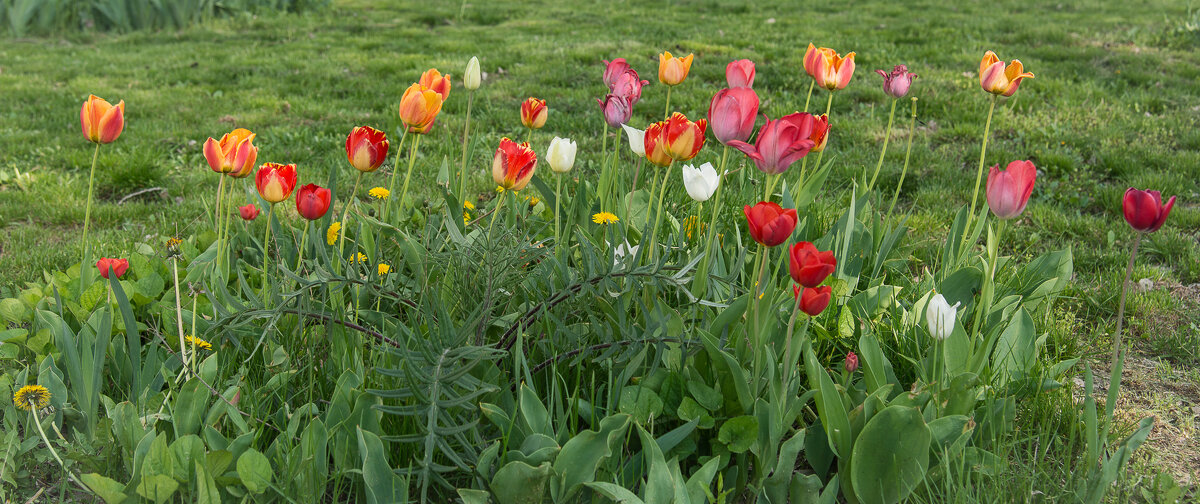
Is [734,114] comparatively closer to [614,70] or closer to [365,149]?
[614,70]

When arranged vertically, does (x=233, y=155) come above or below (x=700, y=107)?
above

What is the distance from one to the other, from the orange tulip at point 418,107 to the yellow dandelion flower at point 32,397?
36.9 inches

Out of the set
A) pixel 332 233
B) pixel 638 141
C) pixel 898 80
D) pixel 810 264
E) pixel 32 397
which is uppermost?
pixel 898 80

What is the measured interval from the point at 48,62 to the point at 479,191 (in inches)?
221

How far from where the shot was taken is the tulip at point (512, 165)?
184 centimetres

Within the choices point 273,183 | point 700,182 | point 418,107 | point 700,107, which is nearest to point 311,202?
point 273,183

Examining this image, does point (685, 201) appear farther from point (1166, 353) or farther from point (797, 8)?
point (797, 8)

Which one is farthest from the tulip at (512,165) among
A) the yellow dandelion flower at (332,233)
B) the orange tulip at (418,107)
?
the yellow dandelion flower at (332,233)

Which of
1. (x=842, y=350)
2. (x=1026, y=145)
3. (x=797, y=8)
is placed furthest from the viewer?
(x=797, y=8)

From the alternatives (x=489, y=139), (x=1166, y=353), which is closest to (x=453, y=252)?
(x=1166, y=353)

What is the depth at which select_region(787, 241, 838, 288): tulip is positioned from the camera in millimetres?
1316

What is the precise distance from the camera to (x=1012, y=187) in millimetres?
1577

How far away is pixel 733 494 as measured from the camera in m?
1.66

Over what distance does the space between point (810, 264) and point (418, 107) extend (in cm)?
108
